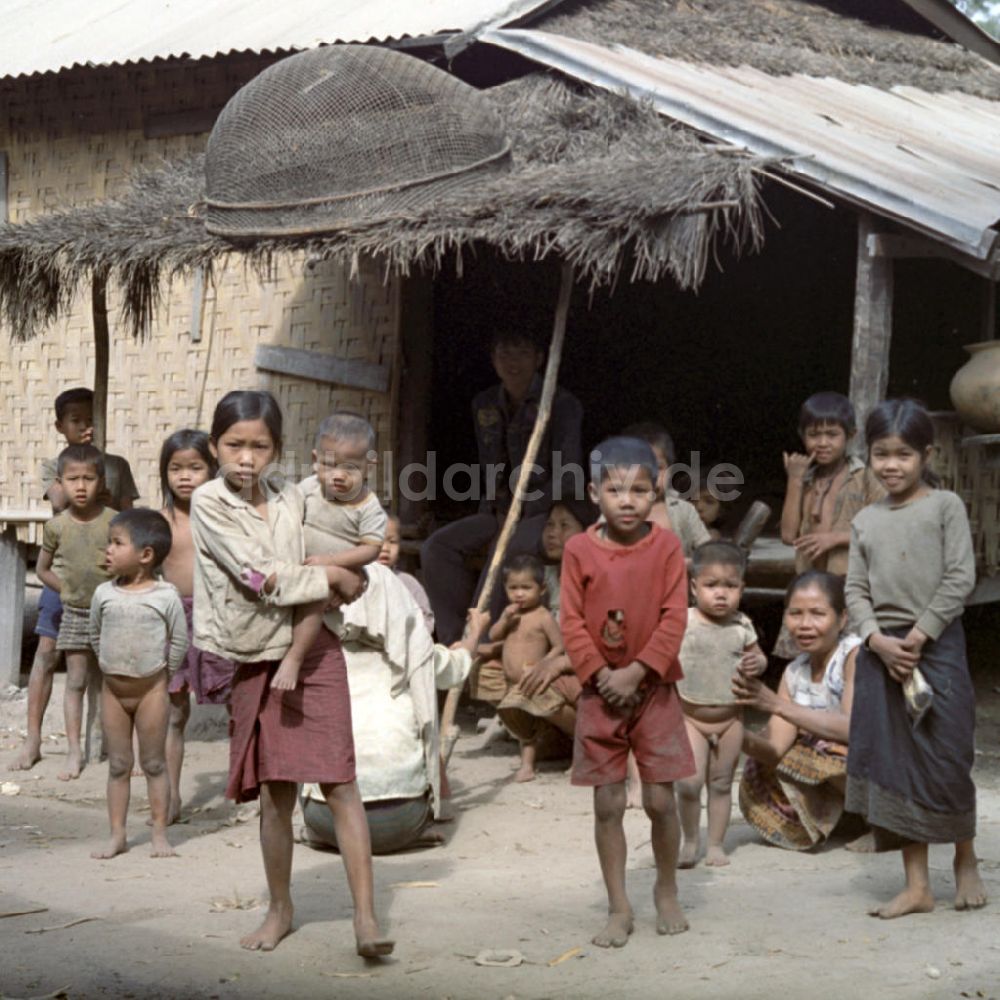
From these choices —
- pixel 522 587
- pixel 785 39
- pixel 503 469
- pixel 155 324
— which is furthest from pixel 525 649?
pixel 785 39

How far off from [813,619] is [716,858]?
0.92m

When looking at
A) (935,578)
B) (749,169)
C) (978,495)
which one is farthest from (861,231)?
(935,578)

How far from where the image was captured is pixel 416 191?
742cm

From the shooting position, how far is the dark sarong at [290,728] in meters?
4.46

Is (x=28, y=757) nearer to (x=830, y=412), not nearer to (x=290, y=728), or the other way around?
(x=290, y=728)

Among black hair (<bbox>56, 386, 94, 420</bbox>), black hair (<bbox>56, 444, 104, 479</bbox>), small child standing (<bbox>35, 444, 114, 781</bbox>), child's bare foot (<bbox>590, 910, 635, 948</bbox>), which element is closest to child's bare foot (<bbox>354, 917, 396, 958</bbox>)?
child's bare foot (<bbox>590, 910, 635, 948</bbox>)

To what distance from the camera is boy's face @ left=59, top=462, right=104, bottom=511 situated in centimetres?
730

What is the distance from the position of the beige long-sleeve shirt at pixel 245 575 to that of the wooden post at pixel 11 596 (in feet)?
20.1

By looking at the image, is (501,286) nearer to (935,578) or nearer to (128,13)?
(128,13)

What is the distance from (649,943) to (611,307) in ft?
24.1

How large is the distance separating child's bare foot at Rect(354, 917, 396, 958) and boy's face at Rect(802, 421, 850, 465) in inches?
136

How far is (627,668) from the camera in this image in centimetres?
458

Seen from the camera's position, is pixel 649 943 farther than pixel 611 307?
No

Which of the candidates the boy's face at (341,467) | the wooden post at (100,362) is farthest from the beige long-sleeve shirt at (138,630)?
the wooden post at (100,362)
